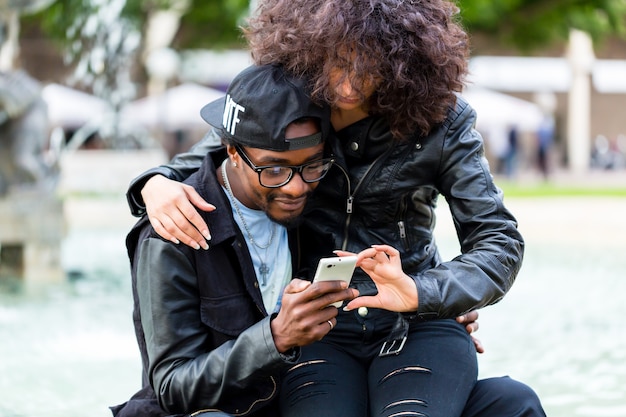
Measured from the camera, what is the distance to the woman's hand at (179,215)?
2.82m

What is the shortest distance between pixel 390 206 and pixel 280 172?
414mm

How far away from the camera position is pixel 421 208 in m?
3.21

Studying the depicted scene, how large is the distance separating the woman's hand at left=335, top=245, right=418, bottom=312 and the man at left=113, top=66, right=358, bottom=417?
0.12 m

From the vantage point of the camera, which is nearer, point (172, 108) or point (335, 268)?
point (335, 268)

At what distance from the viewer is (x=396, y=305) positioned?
2.81m

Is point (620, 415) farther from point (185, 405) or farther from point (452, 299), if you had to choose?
point (185, 405)

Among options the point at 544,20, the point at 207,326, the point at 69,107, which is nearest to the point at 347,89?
the point at 207,326

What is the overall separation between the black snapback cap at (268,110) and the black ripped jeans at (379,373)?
2.01 ft

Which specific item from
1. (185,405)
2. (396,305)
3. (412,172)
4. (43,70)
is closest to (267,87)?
(412,172)

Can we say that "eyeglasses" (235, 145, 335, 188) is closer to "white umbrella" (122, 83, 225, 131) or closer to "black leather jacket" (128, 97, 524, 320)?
"black leather jacket" (128, 97, 524, 320)

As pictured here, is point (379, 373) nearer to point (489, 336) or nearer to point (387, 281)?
point (387, 281)

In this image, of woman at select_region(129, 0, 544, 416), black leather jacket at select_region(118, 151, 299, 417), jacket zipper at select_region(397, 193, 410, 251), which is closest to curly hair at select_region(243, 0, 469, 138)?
woman at select_region(129, 0, 544, 416)

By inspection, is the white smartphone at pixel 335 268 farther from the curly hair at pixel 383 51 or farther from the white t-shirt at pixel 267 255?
the curly hair at pixel 383 51

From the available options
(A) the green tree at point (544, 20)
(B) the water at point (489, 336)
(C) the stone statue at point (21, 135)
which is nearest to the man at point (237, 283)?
(B) the water at point (489, 336)
